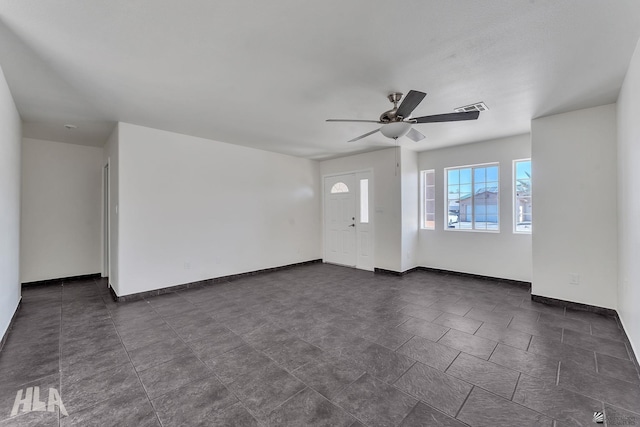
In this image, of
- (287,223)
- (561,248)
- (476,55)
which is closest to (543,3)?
(476,55)

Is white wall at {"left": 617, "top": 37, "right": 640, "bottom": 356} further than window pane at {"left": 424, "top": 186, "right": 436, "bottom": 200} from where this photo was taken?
No

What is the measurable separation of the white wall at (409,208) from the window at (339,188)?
1385 millimetres

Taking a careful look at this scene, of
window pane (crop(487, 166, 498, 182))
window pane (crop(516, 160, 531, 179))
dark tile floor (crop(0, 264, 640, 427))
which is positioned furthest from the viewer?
window pane (crop(487, 166, 498, 182))

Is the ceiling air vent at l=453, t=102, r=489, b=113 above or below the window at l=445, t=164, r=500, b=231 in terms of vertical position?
above

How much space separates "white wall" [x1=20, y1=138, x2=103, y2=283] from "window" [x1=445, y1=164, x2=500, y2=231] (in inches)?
269

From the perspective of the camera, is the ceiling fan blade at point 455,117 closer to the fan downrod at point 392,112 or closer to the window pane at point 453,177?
the fan downrod at point 392,112

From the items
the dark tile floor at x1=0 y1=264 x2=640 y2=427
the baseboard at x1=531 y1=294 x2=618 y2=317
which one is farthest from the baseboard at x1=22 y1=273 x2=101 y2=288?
the baseboard at x1=531 y1=294 x2=618 y2=317

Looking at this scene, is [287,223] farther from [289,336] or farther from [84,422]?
[84,422]

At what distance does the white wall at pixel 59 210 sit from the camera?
4.71 metres

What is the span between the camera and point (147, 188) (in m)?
4.15

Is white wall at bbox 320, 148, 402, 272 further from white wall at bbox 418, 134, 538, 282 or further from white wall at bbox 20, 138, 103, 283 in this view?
white wall at bbox 20, 138, 103, 283

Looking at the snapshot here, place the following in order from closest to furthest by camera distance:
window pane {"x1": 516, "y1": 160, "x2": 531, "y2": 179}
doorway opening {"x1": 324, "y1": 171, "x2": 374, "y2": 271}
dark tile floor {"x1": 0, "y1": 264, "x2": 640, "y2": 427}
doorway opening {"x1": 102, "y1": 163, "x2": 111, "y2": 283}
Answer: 1. dark tile floor {"x1": 0, "y1": 264, "x2": 640, "y2": 427}
2. window pane {"x1": 516, "y1": 160, "x2": 531, "y2": 179}
3. doorway opening {"x1": 102, "y1": 163, "x2": 111, "y2": 283}
4. doorway opening {"x1": 324, "y1": 171, "x2": 374, "y2": 271}

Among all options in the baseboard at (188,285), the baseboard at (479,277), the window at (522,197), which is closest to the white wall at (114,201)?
the baseboard at (188,285)

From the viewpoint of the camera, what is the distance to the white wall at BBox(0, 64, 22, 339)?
2.60 m
